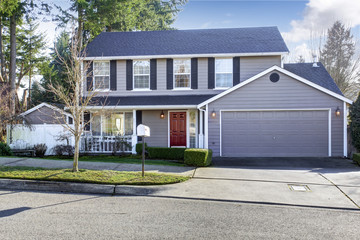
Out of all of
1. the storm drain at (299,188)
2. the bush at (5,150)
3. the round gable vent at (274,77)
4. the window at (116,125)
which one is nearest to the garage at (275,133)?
the round gable vent at (274,77)

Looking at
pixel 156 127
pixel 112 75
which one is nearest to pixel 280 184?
pixel 156 127

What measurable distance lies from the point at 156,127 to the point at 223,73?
4.69 meters

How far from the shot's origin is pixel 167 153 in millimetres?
12617

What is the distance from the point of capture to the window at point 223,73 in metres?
14.9

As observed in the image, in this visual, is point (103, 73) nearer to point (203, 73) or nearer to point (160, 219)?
point (203, 73)

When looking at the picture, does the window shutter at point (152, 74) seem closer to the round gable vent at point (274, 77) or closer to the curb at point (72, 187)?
the round gable vent at point (274, 77)

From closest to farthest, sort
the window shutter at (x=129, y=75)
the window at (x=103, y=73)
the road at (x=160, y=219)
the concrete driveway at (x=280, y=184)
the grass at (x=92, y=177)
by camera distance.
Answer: the road at (x=160, y=219)
the concrete driveway at (x=280, y=184)
the grass at (x=92, y=177)
the window shutter at (x=129, y=75)
the window at (x=103, y=73)

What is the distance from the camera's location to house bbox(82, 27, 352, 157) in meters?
12.3

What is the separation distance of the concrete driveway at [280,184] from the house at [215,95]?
2.01m

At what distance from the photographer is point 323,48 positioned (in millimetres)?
29344

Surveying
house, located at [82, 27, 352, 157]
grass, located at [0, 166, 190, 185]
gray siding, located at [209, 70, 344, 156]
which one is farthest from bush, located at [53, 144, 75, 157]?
gray siding, located at [209, 70, 344, 156]

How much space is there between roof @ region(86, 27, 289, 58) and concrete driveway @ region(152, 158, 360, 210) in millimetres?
7128

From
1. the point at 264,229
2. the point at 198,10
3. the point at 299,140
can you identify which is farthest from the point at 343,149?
the point at 198,10

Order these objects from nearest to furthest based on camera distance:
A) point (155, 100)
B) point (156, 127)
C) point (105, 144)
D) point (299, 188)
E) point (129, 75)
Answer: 1. point (299, 188)
2. point (105, 144)
3. point (155, 100)
4. point (156, 127)
5. point (129, 75)
